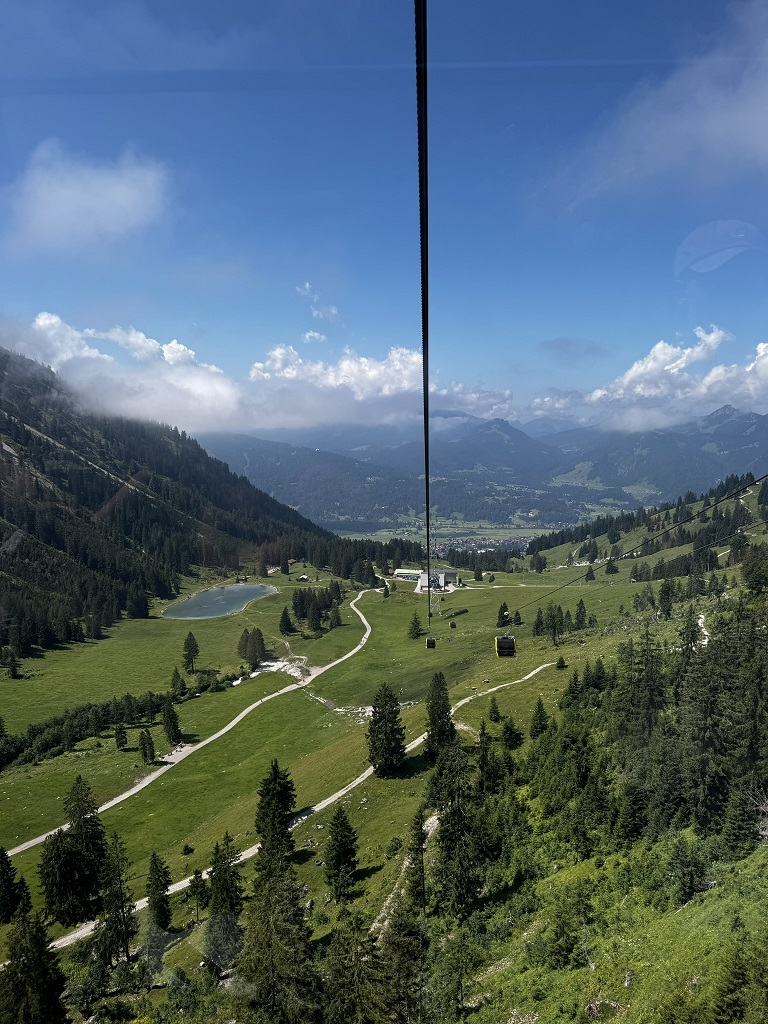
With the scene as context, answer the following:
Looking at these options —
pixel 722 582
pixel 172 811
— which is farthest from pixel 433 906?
pixel 722 582

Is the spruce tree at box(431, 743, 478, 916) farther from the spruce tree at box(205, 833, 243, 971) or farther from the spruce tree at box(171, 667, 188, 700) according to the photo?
the spruce tree at box(171, 667, 188, 700)

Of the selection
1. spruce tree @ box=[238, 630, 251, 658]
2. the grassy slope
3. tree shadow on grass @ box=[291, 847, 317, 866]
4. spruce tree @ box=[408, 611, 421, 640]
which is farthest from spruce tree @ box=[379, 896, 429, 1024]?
spruce tree @ box=[238, 630, 251, 658]

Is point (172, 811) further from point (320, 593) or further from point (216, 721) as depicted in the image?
point (320, 593)

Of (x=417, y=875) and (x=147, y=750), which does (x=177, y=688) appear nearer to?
(x=147, y=750)

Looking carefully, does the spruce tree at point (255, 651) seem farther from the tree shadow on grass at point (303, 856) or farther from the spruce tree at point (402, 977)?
the spruce tree at point (402, 977)

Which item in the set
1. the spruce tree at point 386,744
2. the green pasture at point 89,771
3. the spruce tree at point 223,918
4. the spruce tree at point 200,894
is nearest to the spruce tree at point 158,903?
the spruce tree at point 200,894
